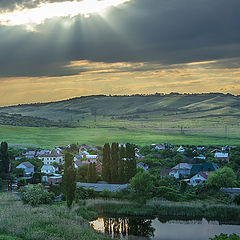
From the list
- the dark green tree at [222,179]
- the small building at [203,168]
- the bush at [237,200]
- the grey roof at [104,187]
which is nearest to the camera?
the bush at [237,200]

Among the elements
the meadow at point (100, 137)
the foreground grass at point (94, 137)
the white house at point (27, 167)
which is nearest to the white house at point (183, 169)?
the white house at point (27, 167)

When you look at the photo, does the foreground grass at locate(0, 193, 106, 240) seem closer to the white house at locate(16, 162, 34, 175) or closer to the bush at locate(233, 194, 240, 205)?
the bush at locate(233, 194, 240, 205)

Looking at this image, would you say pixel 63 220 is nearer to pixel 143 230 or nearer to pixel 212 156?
pixel 143 230

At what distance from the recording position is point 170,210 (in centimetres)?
3222

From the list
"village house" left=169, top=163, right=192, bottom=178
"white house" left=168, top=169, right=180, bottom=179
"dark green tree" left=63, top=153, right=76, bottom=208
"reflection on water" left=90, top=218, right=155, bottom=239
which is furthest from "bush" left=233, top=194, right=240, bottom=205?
"dark green tree" left=63, top=153, right=76, bottom=208

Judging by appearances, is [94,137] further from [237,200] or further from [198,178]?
[237,200]

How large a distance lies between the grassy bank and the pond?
1.07 meters

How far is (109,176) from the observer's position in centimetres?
4219

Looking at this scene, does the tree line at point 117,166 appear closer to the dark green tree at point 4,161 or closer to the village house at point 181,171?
the village house at point 181,171

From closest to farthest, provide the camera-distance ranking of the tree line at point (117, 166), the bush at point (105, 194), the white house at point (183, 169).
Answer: the bush at point (105, 194) < the tree line at point (117, 166) < the white house at point (183, 169)

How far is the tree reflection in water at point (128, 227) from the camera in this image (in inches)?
1080

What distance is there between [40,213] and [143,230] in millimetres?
7896

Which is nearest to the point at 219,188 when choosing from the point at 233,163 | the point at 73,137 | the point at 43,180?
the point at 233,163

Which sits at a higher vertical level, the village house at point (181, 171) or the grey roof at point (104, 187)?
the grey roof at point (104, 187)
